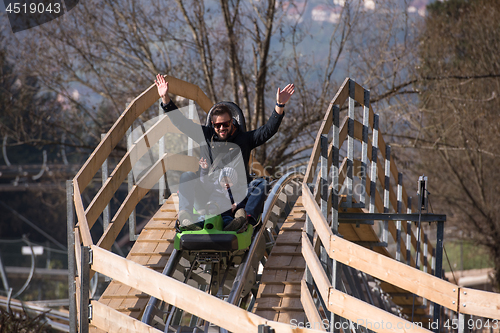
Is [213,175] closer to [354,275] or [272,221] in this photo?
[272,221]

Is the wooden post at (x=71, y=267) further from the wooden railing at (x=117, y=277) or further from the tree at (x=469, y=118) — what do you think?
the tree at (x=469, y=118)

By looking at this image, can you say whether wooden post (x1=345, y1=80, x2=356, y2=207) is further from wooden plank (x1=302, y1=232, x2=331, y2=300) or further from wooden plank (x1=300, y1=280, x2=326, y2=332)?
wooden plank (x1=300, y1=280, x2=326, y2=332)

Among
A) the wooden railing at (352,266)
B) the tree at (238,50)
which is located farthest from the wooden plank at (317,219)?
the tree at (238,50)

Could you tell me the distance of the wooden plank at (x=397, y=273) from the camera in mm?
2611

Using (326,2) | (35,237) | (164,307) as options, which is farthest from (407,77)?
(35,237)

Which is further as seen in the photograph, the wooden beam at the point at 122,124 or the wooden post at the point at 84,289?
the wooden beam at the point at 122,124

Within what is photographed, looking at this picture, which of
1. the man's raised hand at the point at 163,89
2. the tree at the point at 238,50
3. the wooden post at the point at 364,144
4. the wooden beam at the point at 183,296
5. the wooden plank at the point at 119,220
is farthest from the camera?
the tree at the point at 238,50

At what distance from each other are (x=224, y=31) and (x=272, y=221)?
753cm

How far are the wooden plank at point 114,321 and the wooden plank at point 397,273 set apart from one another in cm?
124

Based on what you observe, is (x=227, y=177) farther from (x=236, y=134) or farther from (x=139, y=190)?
(x=139, y=190)

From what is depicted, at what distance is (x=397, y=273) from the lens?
2812 millimetres

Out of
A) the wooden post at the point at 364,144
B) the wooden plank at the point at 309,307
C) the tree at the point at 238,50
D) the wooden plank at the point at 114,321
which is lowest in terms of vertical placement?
the wooden plank at the point at 114,321

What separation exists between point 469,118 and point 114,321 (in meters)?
12.9

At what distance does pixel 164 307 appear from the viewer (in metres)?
4.32
